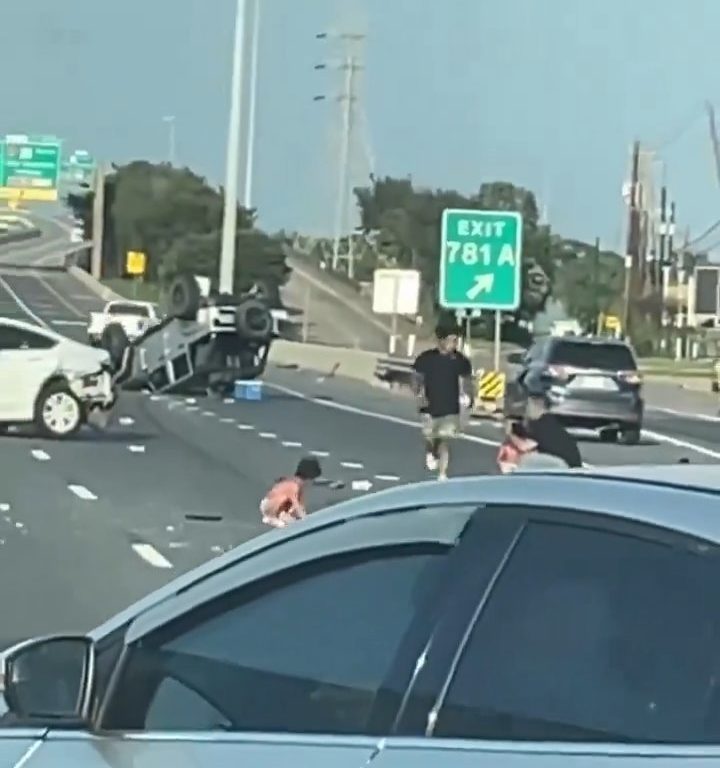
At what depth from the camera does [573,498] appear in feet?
12.9

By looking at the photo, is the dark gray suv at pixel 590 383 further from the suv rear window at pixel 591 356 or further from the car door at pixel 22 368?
the car door at pixel 22 368

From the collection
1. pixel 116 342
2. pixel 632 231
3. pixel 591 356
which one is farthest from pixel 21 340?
pixel 632 231

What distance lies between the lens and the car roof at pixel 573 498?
3775 mm

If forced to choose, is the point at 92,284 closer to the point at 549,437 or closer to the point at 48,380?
the point at 48,380

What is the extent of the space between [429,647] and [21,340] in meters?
25.8

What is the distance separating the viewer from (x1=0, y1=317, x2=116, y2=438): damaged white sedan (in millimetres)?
28797

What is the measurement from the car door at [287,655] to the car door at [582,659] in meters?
0.11

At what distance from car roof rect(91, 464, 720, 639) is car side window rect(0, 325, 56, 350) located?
81.3 ft

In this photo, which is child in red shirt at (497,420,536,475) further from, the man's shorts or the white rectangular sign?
the white rectangular sign

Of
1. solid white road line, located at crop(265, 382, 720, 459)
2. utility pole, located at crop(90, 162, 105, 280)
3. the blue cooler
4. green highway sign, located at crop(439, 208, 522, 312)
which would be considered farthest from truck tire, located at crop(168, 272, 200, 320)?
utility pole, located at crop(90, 162, 105, 280)

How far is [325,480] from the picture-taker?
24281 millimetres

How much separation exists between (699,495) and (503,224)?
31189 millimetres

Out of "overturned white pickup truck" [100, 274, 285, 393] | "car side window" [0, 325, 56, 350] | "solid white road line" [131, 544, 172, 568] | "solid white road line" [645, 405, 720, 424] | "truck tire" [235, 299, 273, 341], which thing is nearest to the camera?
"solid white road line" [131, 544, 172, 568]

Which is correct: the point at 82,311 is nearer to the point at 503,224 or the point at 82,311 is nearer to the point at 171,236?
the point at 171,236
